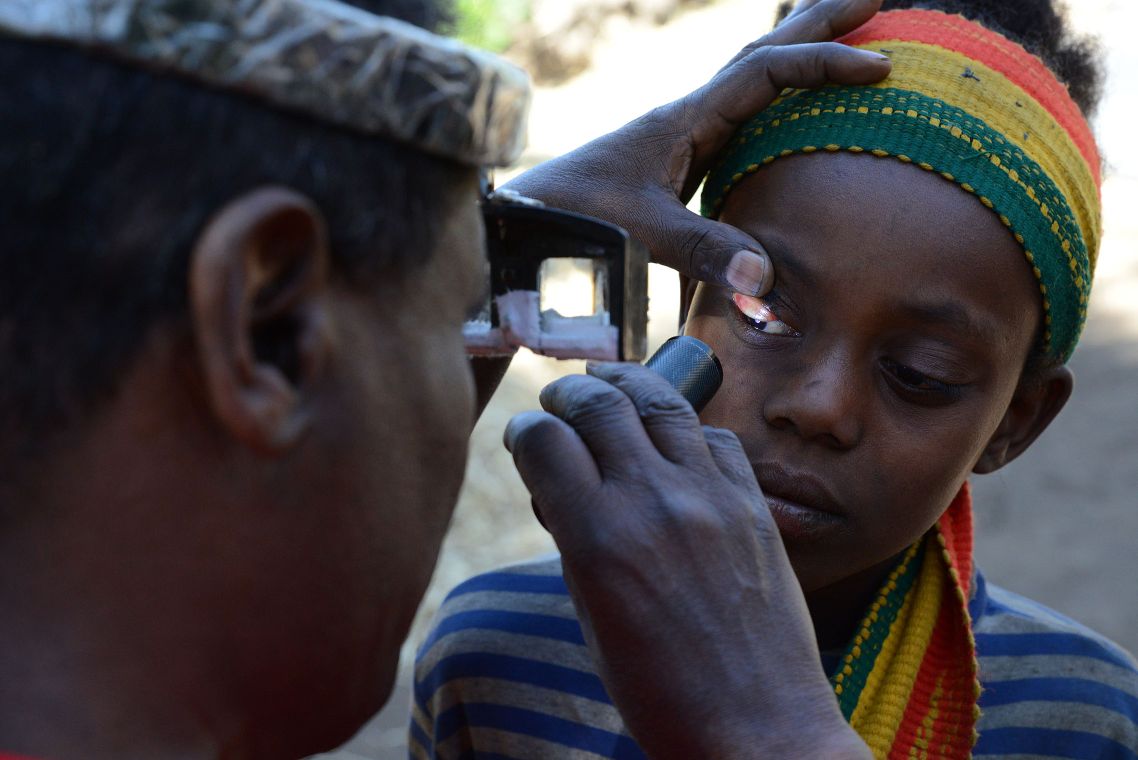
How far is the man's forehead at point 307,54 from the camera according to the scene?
812mm

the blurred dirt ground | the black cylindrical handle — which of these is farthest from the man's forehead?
the blurred dirt ground

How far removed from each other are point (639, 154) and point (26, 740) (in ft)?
4.24

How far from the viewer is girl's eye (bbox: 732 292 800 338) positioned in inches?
69.1

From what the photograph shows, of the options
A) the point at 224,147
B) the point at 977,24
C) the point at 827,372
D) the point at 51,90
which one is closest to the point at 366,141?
the point at 224,147

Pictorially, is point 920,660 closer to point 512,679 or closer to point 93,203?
point 512,679

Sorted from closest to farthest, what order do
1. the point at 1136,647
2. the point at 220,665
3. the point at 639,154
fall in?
1. the point at 220,665
2. the point at 639,154
3. the point at 1136,647

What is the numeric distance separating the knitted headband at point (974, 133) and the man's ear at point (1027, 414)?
0.26 feet

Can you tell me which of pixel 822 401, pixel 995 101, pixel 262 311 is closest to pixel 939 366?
pixel 822 401

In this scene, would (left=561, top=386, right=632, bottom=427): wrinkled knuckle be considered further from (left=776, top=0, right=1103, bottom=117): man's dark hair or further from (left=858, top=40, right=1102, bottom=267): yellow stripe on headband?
(left=776, top=0, right=1103, bottom=117): man's dark hair

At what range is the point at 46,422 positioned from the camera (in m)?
0.85

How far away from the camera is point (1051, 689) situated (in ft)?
6.11

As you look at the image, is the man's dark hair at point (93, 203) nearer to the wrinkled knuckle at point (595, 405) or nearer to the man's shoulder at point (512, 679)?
the wrinkled knuckle at point (595, 405)

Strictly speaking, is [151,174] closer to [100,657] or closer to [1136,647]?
[100,657]

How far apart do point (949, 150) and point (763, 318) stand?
1.21 ft
